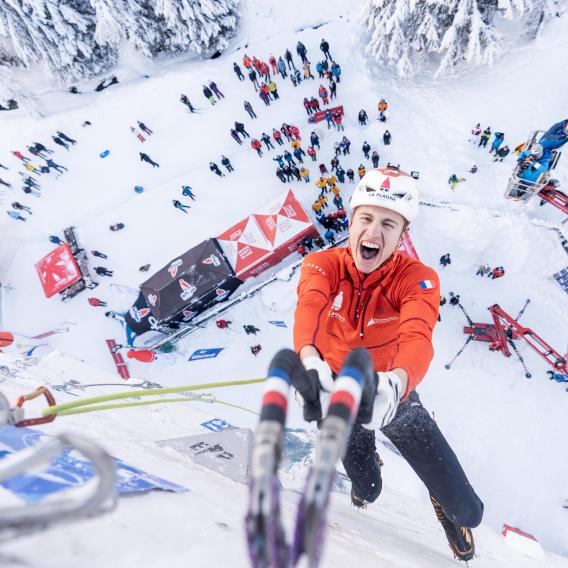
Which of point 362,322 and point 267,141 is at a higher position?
point 267,141

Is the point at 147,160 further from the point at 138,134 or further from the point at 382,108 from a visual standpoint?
the point at 382,108

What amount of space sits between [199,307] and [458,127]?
39.9ft

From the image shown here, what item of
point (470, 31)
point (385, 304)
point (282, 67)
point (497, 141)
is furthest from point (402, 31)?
point (385, 304)

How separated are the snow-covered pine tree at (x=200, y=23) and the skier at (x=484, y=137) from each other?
42.4 feet

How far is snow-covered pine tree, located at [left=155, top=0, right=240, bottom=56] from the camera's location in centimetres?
1694

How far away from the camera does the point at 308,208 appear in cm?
1420

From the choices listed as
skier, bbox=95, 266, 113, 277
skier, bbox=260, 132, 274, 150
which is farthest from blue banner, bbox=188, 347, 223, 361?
skier, bbox=260, 132, 274, 150

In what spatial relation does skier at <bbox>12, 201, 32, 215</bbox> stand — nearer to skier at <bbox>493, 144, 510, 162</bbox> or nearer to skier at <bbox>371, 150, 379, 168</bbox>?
skier at <bbox>371, 150, 379, 168</bbox>

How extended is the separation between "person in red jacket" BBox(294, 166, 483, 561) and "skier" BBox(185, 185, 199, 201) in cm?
1220

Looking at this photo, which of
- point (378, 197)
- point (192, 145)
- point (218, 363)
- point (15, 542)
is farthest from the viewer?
A: point (192, 145)

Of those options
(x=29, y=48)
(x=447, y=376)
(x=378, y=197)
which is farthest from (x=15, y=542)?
(x=29, y=48)

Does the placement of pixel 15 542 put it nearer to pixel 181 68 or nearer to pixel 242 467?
pixel 242 467

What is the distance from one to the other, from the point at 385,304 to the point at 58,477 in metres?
3.17

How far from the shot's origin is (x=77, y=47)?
59.7ft
